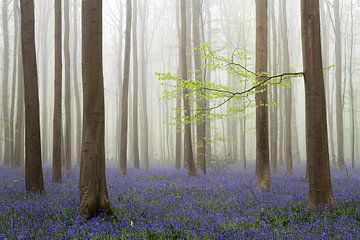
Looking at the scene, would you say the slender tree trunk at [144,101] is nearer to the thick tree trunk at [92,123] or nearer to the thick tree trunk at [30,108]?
the thick tree trunk at [30,108]

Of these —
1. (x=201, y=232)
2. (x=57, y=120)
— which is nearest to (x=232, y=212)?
(x=201, y=232)

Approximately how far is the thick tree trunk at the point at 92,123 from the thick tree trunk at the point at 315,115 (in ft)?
15.5

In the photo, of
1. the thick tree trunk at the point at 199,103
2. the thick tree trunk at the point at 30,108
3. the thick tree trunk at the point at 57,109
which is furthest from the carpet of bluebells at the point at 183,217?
the thick tree trunk at the point at 199,103

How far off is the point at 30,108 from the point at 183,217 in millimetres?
6295

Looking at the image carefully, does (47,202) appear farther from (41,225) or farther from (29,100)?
(29,100)

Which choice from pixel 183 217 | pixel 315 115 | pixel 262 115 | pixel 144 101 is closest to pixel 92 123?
pixel 183 217

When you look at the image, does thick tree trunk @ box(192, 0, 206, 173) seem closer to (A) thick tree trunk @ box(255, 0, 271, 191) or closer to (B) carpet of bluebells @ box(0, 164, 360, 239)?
(A) thick tree trunk @ box(255, 0, 271, 191)

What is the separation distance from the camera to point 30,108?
34.9ft

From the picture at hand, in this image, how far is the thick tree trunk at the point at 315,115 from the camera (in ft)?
26.2

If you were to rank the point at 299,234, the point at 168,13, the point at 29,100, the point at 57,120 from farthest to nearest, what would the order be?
the point at 168,13 → the point at 57,120 → the point at 29,100 → the point at 299,234

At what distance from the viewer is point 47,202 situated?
8406mm

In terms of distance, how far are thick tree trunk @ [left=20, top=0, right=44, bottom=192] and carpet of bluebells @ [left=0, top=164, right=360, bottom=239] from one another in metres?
0.62

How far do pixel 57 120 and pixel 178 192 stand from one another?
19.3 feet

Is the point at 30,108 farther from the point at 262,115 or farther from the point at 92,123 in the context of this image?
the point at 262,115
